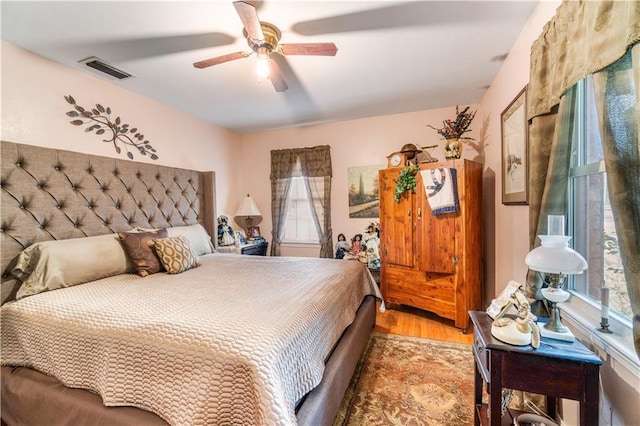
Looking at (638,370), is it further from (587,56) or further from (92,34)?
(92,34)

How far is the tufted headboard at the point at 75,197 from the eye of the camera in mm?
1637

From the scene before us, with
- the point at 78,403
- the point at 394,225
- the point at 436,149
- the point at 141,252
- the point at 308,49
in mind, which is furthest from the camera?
the point at 436,149

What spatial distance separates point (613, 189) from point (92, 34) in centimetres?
280

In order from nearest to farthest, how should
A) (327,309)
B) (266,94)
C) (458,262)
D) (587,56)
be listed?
(587,56), (327,309), (458,262), (266,94)

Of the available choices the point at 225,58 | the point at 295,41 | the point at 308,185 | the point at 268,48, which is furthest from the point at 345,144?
the point at 225,58

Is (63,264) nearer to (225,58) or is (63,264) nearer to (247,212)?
(225,58)

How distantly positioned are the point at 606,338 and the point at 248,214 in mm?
3476

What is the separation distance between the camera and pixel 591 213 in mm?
1231

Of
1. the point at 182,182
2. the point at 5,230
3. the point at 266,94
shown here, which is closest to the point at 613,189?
the point at 266,94

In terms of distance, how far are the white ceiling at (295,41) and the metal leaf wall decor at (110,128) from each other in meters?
0.31

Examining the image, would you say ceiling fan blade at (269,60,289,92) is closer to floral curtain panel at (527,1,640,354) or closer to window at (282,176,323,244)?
floral curtain panel at (527,1,640,354)

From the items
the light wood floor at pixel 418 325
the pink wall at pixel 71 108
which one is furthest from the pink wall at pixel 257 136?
the light wood floor at pixel 418 325

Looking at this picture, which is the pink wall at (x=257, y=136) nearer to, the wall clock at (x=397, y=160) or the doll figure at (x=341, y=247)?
the doll figure at (x=341, y=247)

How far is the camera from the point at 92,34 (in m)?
1.68
